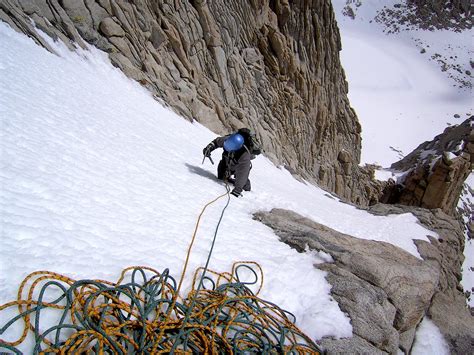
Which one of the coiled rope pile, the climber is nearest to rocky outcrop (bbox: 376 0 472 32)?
the climber

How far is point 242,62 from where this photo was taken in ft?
88.5

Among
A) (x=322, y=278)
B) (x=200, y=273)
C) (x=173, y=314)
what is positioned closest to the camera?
(x=173, y=314)

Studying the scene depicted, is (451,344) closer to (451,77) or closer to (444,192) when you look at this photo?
(444,192)

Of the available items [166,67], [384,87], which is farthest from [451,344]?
[384,87]

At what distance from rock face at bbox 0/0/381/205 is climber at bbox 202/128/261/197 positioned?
8576mm

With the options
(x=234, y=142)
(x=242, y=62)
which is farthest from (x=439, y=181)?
(x=234, y=142)

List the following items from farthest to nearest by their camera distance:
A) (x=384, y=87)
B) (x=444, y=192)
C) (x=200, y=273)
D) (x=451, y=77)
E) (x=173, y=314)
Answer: (x=451, y=77) → (x=384, y=87) → (x=444, y=192) → (x=200, y=273) → (x=173, y=314)

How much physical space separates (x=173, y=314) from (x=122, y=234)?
126 cm

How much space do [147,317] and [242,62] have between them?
87.0 feet

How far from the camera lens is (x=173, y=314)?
9.98 feet

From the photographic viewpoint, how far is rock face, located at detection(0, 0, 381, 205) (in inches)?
615

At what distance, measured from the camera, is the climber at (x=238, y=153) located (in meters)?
7.20

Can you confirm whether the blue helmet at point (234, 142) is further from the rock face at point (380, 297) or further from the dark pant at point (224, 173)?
the rock face at point (380, 297)

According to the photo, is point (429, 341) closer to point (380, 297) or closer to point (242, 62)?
point (380, 297)
